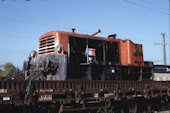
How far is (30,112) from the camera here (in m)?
7.91

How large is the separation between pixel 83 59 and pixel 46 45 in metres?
2.11

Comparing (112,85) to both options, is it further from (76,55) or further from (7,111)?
(7,111)

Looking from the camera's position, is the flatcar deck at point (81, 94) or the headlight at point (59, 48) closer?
the flatcar deck at point (81, 94)

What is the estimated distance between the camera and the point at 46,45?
10977mm

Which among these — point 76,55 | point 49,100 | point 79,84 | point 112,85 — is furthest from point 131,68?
point 49,100

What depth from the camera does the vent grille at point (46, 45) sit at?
1062 centimetres

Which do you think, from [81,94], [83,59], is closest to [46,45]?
[83,59]

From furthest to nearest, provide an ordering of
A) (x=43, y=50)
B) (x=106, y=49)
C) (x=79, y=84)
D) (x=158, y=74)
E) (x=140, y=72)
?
(x=158, y=74) → (x=140, y=72) → (x=106, y=49) → (x=43, y=50) → (x=79, y=84)

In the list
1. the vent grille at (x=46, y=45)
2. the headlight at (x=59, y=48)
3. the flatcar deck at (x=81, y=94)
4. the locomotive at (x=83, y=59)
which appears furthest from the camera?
the vent grille at (x=46, y=45)

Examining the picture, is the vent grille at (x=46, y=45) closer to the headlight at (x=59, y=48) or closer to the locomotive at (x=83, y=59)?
the locomotive at (x=83, y=59)

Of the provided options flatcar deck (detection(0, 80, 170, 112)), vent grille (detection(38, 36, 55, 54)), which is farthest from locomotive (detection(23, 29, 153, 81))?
flatcar deck (detection(0, 80, 170, 112))

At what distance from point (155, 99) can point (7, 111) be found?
9701 millimetres

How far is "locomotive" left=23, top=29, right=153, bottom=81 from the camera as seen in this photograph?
9.80 meters

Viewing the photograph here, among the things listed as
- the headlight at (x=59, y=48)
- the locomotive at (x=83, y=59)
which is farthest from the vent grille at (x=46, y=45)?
the headlight at (x=59, y=48)
